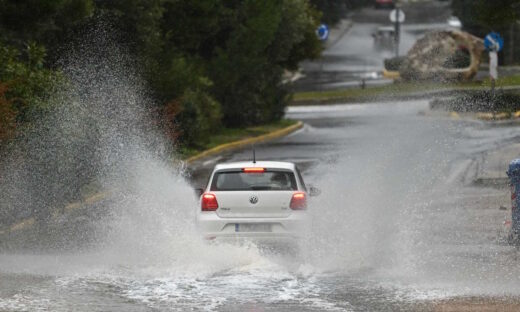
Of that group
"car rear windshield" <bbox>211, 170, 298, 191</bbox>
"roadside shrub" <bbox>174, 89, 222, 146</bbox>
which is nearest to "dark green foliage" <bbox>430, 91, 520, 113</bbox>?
"roadside shrub" <bbox>174, 89, 222, 146</bbox>

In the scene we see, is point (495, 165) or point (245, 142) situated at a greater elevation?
point (495, 165)

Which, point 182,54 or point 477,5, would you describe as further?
point 182,54

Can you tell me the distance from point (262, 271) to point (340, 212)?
260 inches

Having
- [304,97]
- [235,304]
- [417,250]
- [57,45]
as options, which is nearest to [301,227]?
[417,250]

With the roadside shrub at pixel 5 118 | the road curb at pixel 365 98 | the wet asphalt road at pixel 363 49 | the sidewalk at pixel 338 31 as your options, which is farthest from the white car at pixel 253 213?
the sidewalk at pixel 338 31

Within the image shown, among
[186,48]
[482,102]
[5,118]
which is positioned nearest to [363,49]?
[482,102]

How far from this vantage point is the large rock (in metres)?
60.4

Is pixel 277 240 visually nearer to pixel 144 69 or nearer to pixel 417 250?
pixel 417 250

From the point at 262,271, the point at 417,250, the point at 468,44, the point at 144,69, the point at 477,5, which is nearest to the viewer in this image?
the point at 262,271

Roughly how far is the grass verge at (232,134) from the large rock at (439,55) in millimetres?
12819

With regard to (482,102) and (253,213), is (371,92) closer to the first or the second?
(482,102)

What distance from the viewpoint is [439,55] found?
61.3 m

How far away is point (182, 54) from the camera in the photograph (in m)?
40.4

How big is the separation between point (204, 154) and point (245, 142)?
15.1 feet
